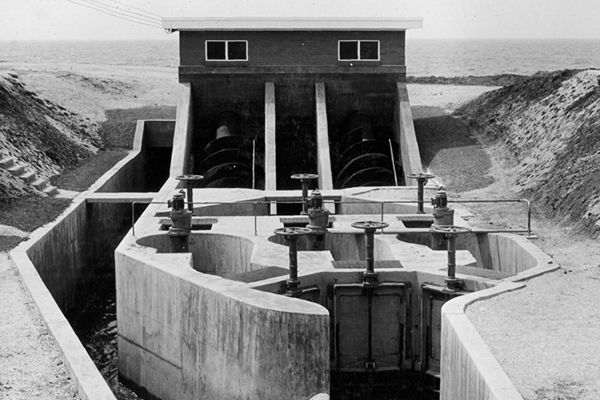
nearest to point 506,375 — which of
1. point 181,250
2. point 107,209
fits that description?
point 181,250

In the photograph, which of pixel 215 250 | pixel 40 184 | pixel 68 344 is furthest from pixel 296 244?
pixel 40 184

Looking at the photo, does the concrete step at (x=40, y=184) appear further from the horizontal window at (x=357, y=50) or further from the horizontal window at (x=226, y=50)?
the horizontal window at (x=357, y=50)

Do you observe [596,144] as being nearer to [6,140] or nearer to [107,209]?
[107,209]

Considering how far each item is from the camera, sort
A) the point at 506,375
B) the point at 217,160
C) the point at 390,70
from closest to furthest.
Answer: the point at 506,375
the point at 217,160
the point at 390,70

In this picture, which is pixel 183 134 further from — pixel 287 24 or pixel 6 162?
pixel 6 162

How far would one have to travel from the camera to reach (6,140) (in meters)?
30.2

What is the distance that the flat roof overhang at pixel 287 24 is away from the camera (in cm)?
3447

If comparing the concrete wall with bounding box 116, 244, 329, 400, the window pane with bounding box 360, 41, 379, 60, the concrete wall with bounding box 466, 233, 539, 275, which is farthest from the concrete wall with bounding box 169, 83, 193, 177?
the concrete wall with bounding box 466, 233, 539, 275

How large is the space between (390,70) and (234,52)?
5.75m

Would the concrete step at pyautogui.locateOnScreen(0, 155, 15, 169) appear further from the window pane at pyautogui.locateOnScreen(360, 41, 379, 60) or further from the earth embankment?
the earth embankment

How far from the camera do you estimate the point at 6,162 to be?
2816cm

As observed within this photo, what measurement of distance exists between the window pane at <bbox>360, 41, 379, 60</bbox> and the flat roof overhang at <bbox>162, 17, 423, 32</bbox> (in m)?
0.56

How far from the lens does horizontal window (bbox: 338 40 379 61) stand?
34969 millimetres

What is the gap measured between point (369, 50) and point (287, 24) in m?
3.18
